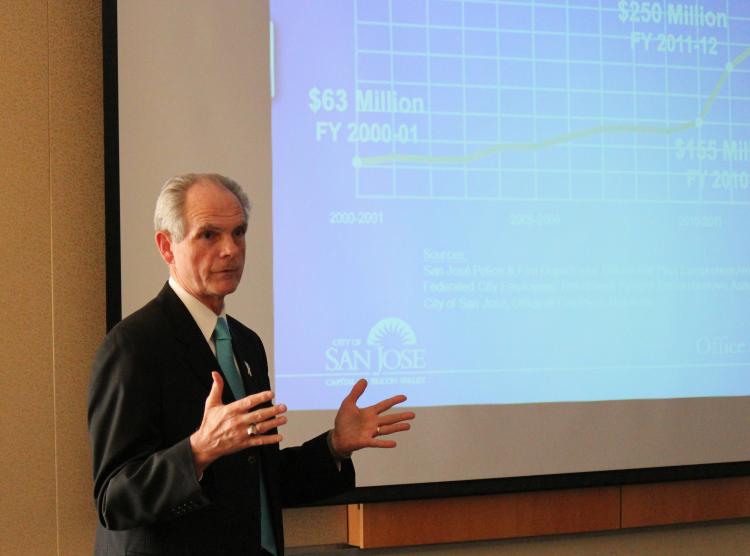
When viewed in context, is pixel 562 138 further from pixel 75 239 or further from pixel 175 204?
pixel 175 204

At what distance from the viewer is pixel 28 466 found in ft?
9.52

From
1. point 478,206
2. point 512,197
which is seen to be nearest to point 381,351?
point 478,206

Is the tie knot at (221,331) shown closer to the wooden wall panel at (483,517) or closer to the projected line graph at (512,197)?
the projected line graph at (512,197)

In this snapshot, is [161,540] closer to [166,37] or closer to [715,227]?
[166,37]

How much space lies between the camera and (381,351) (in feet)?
10.4

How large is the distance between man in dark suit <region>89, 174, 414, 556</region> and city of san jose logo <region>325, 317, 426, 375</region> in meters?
1.02

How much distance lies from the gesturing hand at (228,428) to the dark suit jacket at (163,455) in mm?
30

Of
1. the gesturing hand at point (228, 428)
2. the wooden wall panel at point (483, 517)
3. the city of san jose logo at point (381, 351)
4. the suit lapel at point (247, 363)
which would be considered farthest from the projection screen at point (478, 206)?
the gesturing hand at point (228, 428)

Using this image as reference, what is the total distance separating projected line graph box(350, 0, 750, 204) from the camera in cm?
321

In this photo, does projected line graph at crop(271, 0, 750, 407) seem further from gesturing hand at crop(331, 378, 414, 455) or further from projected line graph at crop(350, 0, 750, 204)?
gesturing hand at crop(331, 378, 414, 455)

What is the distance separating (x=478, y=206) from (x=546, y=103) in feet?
1.52

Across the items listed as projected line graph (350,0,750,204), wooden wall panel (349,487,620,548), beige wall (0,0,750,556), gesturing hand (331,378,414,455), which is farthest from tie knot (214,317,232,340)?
wooden wall panel (349,487,620,548)

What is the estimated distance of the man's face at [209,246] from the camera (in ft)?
6.20

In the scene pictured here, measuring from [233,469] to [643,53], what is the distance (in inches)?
94.9
